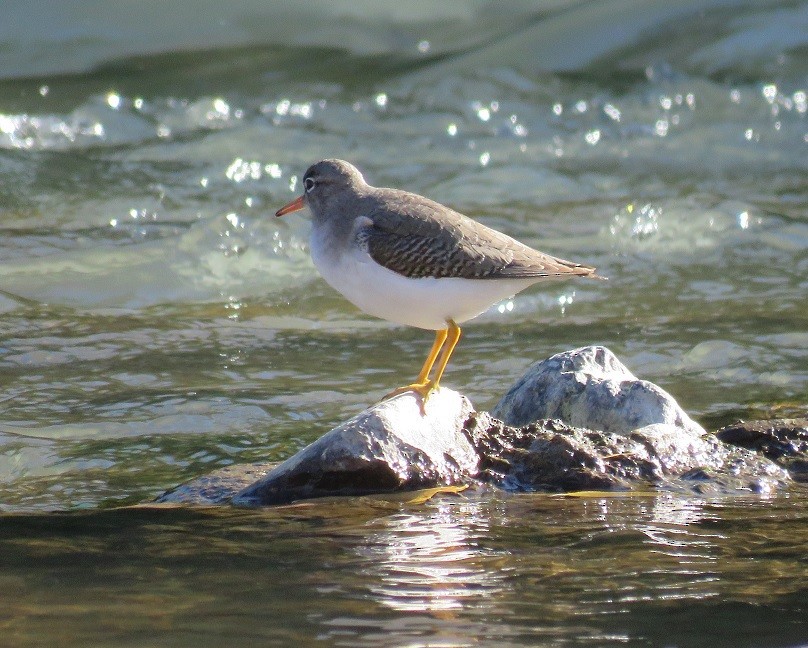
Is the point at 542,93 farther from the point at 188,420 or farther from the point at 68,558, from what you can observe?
the point at 68,558

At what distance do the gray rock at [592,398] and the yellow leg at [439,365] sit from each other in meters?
0.53

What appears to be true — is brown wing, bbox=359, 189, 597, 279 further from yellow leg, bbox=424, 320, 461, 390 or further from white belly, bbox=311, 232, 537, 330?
yellow leg, bbox=424, 320, 461, 390

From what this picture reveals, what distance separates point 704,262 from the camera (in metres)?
12.7

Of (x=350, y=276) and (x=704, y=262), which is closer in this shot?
(x=350, y=276)

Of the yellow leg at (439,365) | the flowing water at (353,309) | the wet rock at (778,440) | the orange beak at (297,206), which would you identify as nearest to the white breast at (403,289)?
the yellow leg at (439,365)

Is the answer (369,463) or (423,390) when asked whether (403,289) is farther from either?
(369,463)

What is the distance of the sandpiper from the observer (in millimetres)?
6699

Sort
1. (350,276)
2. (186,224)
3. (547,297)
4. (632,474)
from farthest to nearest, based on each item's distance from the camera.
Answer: (186,224) < (547,297) < (350,276) < (632,474)

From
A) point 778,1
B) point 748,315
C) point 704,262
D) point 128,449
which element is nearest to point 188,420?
point 128,449

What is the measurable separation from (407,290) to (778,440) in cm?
229

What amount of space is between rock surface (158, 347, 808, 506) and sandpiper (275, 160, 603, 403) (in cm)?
34

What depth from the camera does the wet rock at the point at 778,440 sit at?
659 cm

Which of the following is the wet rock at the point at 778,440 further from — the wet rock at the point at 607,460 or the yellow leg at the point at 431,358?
the yellow leg at the point at 431,358

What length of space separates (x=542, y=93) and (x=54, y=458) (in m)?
13.1
